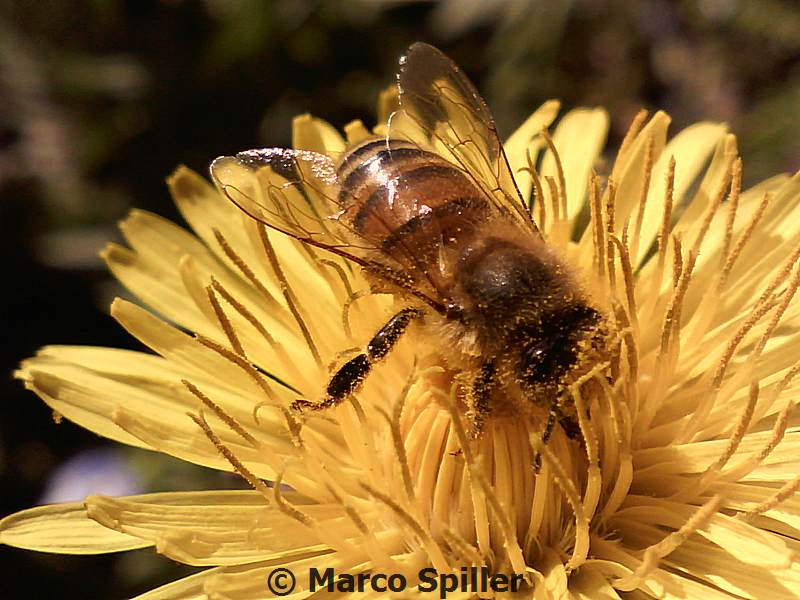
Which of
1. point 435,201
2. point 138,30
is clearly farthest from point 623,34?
point 435,201

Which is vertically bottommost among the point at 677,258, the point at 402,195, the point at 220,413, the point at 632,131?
the point at 220,413

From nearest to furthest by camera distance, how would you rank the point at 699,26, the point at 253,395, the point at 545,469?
the point at 545,469 → the point at 253,395 → the point at 699,26

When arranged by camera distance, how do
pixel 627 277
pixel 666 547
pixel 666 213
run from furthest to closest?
pixel 666 213, pixel 627 277, pixel 666 547

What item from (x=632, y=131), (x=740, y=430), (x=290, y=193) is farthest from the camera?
(x=632, y=131)

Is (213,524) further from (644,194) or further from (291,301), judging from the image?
Result: (644,194)

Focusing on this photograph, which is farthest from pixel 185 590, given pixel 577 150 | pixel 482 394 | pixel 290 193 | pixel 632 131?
pixel 577 150

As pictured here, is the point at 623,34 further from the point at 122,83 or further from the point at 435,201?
the point at 435,201

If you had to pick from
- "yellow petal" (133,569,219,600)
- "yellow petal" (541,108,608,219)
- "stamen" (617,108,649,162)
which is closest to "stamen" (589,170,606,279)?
"stamen" (617,108,649,162)
